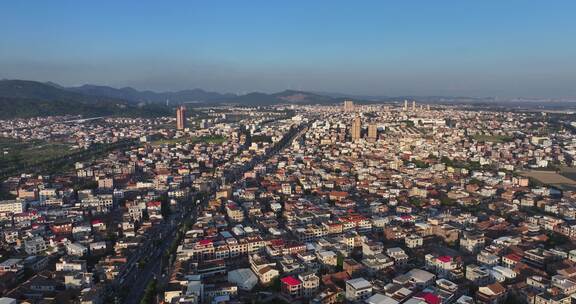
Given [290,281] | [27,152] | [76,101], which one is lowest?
[290,281]

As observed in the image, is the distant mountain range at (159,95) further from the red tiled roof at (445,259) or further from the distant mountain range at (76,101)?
the red tiled roof at (445,259)

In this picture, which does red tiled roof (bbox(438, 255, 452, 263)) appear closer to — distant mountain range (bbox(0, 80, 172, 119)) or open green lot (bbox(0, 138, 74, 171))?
open green lot (bbox(0, 138, 74, 171))

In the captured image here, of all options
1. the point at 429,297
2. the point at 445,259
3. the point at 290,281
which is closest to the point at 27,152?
the point at 290,281

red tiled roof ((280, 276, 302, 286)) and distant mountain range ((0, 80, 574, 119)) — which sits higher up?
distant mountain range ((0, 80, 574, 119))

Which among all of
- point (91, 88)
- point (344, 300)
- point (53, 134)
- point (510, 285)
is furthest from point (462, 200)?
point (91, 88)

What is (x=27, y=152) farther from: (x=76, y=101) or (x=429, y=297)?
(x=76, y=101)

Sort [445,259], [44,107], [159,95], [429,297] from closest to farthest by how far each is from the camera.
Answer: [429,297], [445,259], [44,107], [159,95]

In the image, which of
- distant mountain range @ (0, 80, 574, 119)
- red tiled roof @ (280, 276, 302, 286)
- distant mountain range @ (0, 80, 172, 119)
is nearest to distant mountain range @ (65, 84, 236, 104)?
distant mountain range @ (0, 80, 574, 119)

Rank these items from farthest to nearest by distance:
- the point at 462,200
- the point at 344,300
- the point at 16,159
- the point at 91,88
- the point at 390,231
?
the point at 91,88, the point at 16,159, the point at 462,200, the point at 390,231, the point at 344,300

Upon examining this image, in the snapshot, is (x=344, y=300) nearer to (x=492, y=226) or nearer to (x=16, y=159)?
(x=492, y=226)

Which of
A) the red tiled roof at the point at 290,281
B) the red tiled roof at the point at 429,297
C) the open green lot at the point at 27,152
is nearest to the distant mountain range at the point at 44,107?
the open green lot at the point at 27,152

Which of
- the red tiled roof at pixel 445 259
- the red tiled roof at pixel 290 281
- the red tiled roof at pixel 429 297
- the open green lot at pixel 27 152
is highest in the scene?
the open green lot at pixel 27 152
